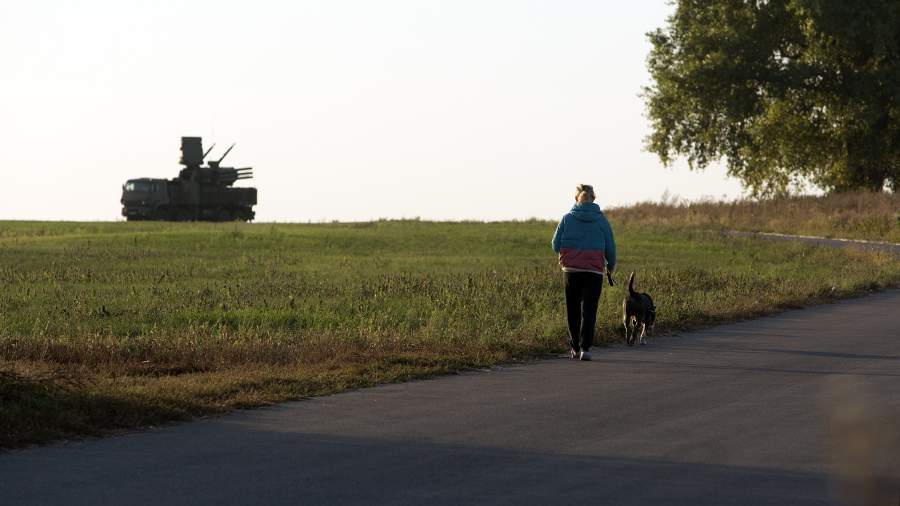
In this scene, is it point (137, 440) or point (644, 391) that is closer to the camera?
point (137, 440)

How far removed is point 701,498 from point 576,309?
8.69 meters

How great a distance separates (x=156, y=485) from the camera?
24.6 feet

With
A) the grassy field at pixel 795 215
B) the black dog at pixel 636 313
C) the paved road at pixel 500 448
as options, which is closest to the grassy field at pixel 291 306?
the black dog at pixel 636 313

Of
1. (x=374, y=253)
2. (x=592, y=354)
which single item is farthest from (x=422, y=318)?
(x=374, y=253)

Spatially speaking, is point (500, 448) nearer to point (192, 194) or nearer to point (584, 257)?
point (584, 257)

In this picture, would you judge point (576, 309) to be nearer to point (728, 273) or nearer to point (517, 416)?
point (517, 416)

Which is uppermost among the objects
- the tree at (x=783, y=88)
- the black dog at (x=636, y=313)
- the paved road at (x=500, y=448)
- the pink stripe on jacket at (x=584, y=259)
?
the tree at (x=783, y=88)

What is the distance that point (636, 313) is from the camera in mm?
17188

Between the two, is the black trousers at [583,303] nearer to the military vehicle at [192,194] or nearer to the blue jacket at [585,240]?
the blue jacket at [585,240]

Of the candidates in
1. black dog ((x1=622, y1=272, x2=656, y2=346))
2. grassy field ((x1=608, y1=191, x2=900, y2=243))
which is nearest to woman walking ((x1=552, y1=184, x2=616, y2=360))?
black dog ((x1=622, y1=272, x2=656, y2=346))

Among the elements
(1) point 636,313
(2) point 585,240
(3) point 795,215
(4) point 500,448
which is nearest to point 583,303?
(2) point 585,240

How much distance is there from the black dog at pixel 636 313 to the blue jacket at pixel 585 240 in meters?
1.51

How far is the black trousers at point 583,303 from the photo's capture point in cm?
1552

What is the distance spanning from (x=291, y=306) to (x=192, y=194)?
53.1 meters
